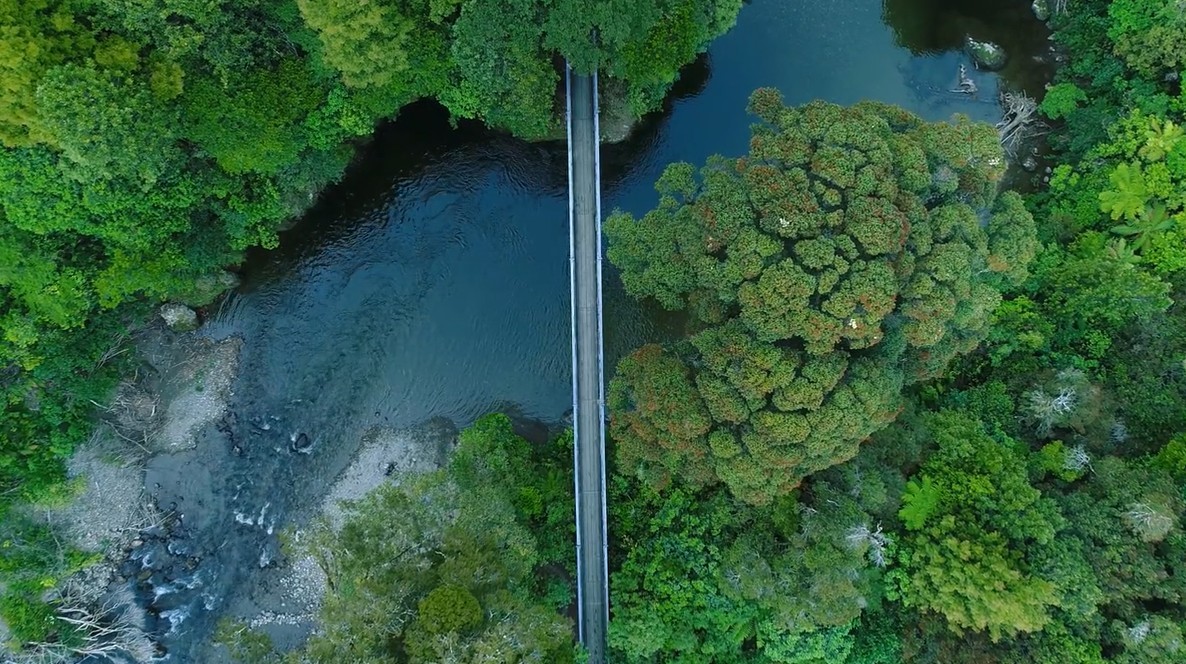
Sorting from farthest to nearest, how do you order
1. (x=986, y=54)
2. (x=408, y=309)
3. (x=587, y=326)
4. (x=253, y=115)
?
(x=986, y=54), (x=408, y=309), (x=587, y=326), (x=253, y=115)

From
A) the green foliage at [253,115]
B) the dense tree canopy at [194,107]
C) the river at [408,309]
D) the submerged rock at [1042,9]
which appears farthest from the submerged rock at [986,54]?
the green foliage at [253,115]

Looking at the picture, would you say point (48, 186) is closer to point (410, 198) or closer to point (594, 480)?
point (410, 198)

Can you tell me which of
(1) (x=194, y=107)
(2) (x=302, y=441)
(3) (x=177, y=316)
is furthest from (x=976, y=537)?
(3) (x=177, y=316)

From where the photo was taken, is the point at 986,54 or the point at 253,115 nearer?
the point at 253,115

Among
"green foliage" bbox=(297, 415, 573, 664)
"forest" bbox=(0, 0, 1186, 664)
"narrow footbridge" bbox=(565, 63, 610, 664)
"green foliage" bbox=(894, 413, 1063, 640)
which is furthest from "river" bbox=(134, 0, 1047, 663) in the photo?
"green foliage" bbox=(894, 413, 1063, 640)

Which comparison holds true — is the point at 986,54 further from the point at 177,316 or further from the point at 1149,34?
the point at 177,316

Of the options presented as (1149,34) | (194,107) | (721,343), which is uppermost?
(1149,34)

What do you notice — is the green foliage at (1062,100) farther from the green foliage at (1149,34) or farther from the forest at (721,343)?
the green foliage at (1149,34)

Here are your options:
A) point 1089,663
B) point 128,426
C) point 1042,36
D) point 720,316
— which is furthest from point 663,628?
point 1042,36
